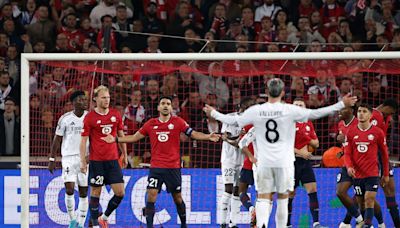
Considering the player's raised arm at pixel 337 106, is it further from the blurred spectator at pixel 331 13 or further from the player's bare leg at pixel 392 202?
the blurred spectator at pixel 331 13

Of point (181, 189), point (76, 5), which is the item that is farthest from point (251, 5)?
point (181, 189)

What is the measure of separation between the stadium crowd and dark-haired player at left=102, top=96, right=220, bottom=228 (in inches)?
71.2

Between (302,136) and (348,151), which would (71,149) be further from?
(348,151)

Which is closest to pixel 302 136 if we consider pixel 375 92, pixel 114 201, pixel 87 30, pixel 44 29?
pixel 375 92

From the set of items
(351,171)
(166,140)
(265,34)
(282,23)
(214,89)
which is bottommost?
(351,171)

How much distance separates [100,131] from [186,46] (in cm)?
496

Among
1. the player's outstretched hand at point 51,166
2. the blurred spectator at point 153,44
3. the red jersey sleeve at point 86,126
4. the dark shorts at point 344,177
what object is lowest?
the dark shorts at point 344,177

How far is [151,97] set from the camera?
72.8 feet

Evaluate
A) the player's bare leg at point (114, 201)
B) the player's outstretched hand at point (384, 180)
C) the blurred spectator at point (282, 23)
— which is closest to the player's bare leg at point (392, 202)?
the player's outstretched hand at point (384, 180)

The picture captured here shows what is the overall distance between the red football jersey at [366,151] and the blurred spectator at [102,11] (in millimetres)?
6702

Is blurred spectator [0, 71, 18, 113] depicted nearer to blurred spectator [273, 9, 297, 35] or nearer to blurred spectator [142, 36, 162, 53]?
blurred spectator [142, 36, 162, 53]

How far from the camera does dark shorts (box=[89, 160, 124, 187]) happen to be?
20.1 m

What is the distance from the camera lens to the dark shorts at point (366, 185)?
19.9 m

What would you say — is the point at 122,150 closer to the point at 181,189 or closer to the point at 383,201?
the point at 181,189
